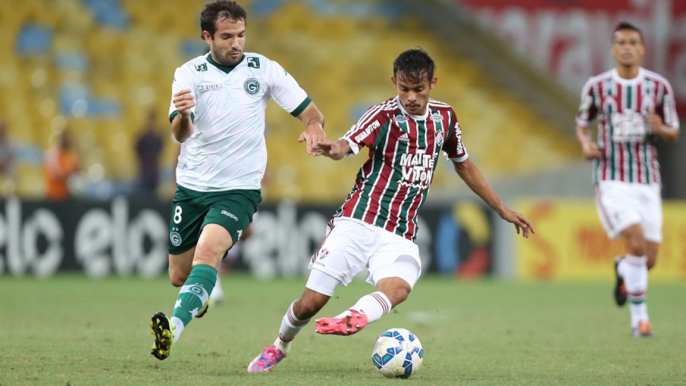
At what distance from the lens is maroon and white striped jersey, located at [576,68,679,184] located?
895 cm

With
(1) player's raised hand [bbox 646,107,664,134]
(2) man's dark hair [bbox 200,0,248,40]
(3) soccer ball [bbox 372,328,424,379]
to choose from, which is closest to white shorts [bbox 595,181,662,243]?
(1) player's raised hand [bbox 646,107,664,134]

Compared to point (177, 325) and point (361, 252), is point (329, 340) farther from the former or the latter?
point (177, 325)

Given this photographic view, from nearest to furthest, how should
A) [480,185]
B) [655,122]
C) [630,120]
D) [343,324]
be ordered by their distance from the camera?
[343,324], [480,185], [655,122], [630,120]

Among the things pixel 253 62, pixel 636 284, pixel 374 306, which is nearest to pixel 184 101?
pixel 253 62

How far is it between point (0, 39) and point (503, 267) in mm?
9693

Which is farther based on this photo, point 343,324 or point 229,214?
point 229,214

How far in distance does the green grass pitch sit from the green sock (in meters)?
0.34

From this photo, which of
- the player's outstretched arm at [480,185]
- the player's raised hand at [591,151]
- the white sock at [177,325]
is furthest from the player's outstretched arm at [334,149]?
the player's raised hand at [591,151]

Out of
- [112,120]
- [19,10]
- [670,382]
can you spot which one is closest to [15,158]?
[112,120]

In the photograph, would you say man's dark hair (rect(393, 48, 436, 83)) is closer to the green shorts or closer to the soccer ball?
the green shorts

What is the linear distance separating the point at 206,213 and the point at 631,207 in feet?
13.3

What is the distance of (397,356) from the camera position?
18.9 feet

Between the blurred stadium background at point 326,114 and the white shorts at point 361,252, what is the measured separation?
935 cm

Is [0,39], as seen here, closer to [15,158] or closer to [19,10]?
[19,10]
